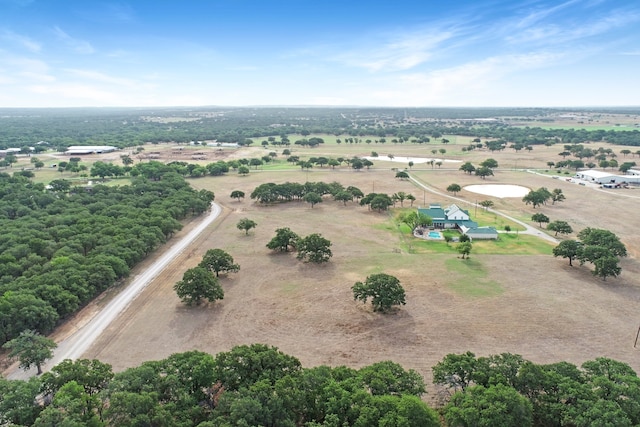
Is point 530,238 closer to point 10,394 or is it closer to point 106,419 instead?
point 106,419

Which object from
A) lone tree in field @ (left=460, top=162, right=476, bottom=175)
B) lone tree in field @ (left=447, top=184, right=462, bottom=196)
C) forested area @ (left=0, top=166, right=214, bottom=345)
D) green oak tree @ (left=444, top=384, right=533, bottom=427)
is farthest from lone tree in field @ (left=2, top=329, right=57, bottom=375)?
lone tree in field @ (left=460, top=162, right=476, bottom=175)

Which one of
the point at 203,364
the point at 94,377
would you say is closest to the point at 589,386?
the point at 203,364

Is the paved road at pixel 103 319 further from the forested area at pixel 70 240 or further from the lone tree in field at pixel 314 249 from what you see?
the lone tree in field at pixel 314 249

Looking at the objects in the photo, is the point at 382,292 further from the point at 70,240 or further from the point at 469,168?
the point at 469,168

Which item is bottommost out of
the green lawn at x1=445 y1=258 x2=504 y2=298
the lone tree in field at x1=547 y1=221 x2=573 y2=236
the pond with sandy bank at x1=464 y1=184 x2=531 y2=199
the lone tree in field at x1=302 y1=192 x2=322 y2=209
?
the pond with sandy bank at x1=464 y1=184 x2=531 y2=199

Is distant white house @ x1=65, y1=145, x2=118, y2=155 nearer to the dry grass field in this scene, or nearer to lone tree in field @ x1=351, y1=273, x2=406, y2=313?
the dry grass field

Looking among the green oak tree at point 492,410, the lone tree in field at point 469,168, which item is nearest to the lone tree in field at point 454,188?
the lone tree in field at point 469,168

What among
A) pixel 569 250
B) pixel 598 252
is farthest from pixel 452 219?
pixel 598 252
